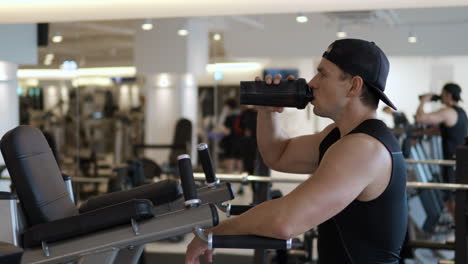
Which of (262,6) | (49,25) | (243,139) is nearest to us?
(262,6)

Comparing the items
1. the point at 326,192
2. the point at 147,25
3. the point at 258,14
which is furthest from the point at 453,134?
the point at 147,25

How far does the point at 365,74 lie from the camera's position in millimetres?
1788

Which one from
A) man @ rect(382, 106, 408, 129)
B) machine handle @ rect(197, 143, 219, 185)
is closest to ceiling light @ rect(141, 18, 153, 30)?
man @ rect(382, 106, 408, 129)

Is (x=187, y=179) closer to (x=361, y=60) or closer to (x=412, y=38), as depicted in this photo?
(x=361, y=60)

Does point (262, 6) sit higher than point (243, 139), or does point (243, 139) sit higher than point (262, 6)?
point (262, 6)

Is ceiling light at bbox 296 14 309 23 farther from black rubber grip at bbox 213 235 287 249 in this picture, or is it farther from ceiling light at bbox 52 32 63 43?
black rubber grip at bbox 213 235 287 249

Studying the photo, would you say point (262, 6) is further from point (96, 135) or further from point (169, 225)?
point (96, 135)

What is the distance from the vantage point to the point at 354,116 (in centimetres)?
184

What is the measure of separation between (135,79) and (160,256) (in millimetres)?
6682

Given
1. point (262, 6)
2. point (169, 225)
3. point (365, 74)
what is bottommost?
point (169, 225)

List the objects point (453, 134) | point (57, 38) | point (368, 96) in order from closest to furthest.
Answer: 1. point (368, 96)
2. point (453, 134)
3. point (57, 38)

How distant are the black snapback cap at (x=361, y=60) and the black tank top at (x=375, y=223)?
11cm

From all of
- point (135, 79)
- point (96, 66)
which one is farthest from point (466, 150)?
point (135, 79)

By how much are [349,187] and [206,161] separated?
0.54 meters
